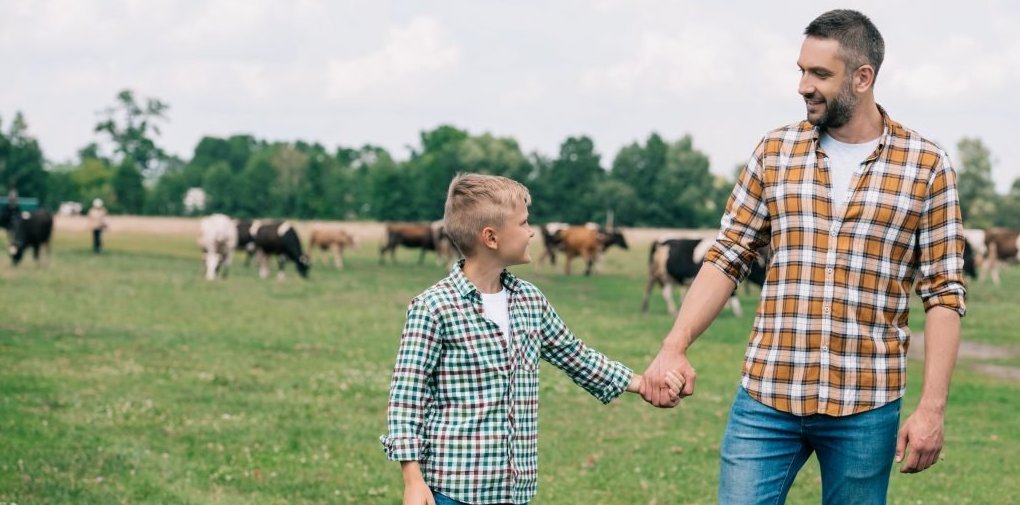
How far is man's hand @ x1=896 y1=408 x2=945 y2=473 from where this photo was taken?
13.2 ft

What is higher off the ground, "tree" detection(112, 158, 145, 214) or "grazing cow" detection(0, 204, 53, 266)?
"tree" detection(112, 158, 145, 214)

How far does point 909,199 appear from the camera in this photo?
4117mm

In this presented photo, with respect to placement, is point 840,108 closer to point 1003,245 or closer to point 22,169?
point 1003,245

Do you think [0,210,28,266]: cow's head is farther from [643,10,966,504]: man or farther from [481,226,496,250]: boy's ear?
[643,10,966,504]: man

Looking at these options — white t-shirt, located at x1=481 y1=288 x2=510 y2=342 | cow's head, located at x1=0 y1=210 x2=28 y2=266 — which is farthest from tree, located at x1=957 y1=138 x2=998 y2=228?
white t-shirt, located at x1=481 y1=288 x2=510 y2=342

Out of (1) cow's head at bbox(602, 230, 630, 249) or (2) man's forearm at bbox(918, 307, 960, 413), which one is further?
(1) cow's head at bbox(602, 230, 630, 249)

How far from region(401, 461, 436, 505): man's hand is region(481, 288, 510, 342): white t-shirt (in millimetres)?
534

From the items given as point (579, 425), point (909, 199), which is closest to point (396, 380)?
point (909, 199)

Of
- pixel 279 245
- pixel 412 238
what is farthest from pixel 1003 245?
pixel 279 245

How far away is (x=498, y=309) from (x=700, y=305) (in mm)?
730

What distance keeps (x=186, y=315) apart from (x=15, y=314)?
8.76 ft

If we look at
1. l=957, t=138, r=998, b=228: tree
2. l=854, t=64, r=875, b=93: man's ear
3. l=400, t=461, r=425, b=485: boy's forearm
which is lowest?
l=400, t=461, r=425, b=485: boy's forearm

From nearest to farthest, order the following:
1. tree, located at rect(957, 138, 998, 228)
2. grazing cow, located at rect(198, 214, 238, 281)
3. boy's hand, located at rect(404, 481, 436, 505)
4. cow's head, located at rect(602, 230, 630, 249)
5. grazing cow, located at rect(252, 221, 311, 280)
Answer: boy's hand, located at rect(404, 481, 436, 505), grazing cow, located at rect(198, 214, 238, 281), grazing cow, located at rect(252, 221, 311, 280), cow's head, located at rect(602, 230, 630, 249), tree, located at rect(957, 138, 998, 228)

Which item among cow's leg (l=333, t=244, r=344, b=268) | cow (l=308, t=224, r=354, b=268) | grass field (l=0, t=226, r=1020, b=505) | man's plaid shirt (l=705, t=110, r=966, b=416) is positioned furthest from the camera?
cow (l=308, t=224, r=354, b=268)
